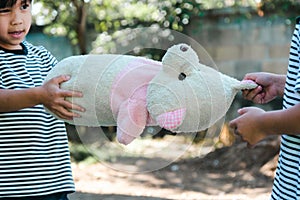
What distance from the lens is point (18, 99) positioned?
1.52 metres

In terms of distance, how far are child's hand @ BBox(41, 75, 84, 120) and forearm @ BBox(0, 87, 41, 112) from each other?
0.14 ft

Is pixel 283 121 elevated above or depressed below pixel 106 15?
above

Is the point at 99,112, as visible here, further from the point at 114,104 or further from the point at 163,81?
the point at 163,81

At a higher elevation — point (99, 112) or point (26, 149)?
point (99, 112)

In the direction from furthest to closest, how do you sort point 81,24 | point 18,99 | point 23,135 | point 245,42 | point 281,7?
point 81,24 → point 245,42 → point 281,7 → point 23,135 → point 18,99

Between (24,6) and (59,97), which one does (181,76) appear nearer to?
(59,97)

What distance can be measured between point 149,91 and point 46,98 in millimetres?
286

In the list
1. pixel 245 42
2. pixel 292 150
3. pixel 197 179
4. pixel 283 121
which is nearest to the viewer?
pixel 283 121

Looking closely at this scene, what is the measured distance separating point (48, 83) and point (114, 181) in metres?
2.81

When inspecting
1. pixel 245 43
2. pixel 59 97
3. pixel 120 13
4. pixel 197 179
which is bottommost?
pixel 197 179

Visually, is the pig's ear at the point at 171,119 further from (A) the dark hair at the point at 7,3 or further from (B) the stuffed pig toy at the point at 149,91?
(A) the dark hair at the point at 7,3

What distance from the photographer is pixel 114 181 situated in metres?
4.18

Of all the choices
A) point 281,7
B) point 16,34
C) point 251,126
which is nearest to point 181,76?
point 251,126

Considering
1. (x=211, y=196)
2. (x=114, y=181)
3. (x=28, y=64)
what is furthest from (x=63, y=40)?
(x=28, y=64)
